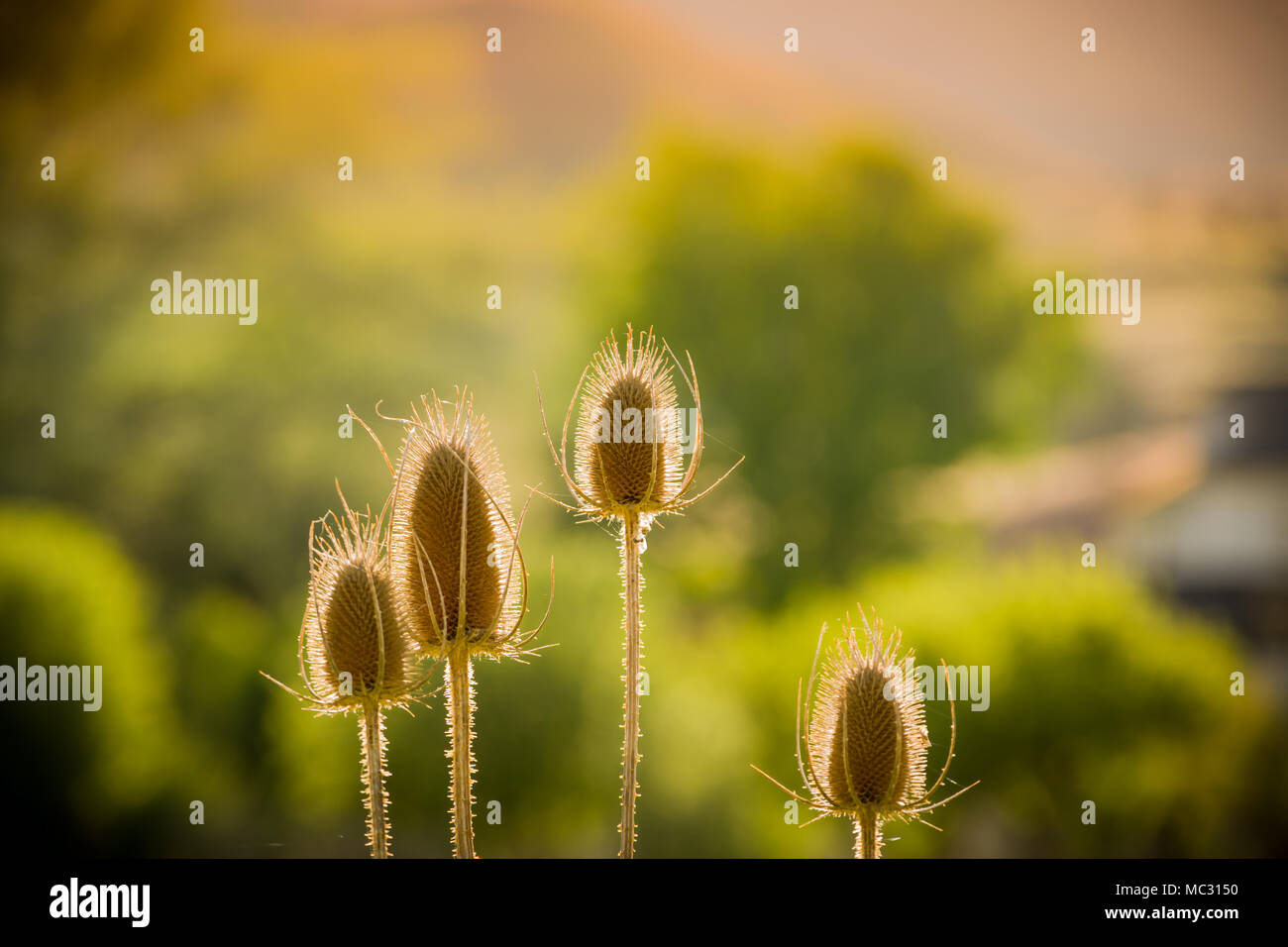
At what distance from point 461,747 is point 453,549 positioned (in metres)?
0.34

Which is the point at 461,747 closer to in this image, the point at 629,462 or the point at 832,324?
the point at 629,462

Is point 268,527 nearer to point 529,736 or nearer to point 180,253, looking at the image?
point 180,253

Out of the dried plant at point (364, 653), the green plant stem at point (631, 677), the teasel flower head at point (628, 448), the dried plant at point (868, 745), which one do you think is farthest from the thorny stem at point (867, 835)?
the dried plant at point (364, 653)

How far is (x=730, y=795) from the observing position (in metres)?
9.48

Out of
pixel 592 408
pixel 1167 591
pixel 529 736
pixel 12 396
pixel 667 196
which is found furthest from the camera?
pixel 667 196

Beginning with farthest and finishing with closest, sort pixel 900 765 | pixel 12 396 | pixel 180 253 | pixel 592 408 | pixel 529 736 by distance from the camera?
pixel 180 253, pixel 12 396, pixel 529 736, pixel 592 408, pixel 900 765

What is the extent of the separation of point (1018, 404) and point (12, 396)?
14881 mm

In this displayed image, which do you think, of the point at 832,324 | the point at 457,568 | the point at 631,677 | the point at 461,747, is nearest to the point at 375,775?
the point at 461,747

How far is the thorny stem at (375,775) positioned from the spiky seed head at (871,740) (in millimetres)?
768

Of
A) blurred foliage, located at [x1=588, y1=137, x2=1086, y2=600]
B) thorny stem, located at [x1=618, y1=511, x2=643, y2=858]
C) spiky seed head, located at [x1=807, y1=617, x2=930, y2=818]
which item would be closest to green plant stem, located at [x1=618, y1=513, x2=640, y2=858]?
thorny stem, located at [x1=618, y1=511, x2=643, y2=858]

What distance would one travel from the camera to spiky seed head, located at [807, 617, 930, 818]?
1.78m

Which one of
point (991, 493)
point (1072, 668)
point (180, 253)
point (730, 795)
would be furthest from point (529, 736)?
point (180, 253)
